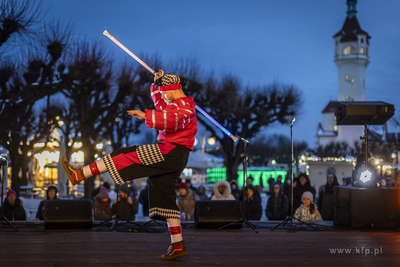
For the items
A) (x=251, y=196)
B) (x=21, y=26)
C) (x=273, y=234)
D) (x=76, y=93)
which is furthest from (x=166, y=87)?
(x=76, y=93)

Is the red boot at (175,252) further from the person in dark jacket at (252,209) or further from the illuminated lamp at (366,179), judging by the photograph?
the person in dark jacket at (252,209)

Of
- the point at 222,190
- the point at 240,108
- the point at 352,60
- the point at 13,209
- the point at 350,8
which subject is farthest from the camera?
the point at 350,8

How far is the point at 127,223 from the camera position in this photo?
19.7ft

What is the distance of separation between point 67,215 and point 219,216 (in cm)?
192

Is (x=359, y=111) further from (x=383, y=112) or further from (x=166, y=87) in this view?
(x=166, y=87)

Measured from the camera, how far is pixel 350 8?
219 feet

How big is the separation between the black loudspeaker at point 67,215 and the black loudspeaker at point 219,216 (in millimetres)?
1398

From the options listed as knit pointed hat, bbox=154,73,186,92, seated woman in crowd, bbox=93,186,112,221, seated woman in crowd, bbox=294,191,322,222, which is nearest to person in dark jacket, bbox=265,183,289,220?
seated woman in crowd, bbox=294,191,322,222

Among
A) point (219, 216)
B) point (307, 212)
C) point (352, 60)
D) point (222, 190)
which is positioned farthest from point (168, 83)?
point (352, 60)

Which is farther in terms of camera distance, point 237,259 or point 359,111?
point 359,111

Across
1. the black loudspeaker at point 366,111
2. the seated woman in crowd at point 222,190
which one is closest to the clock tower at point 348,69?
the seated woman in crowd at point 222,190

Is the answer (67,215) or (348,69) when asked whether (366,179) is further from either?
(348,69)

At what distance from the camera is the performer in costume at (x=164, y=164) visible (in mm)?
3689

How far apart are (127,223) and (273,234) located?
2.10 meters
